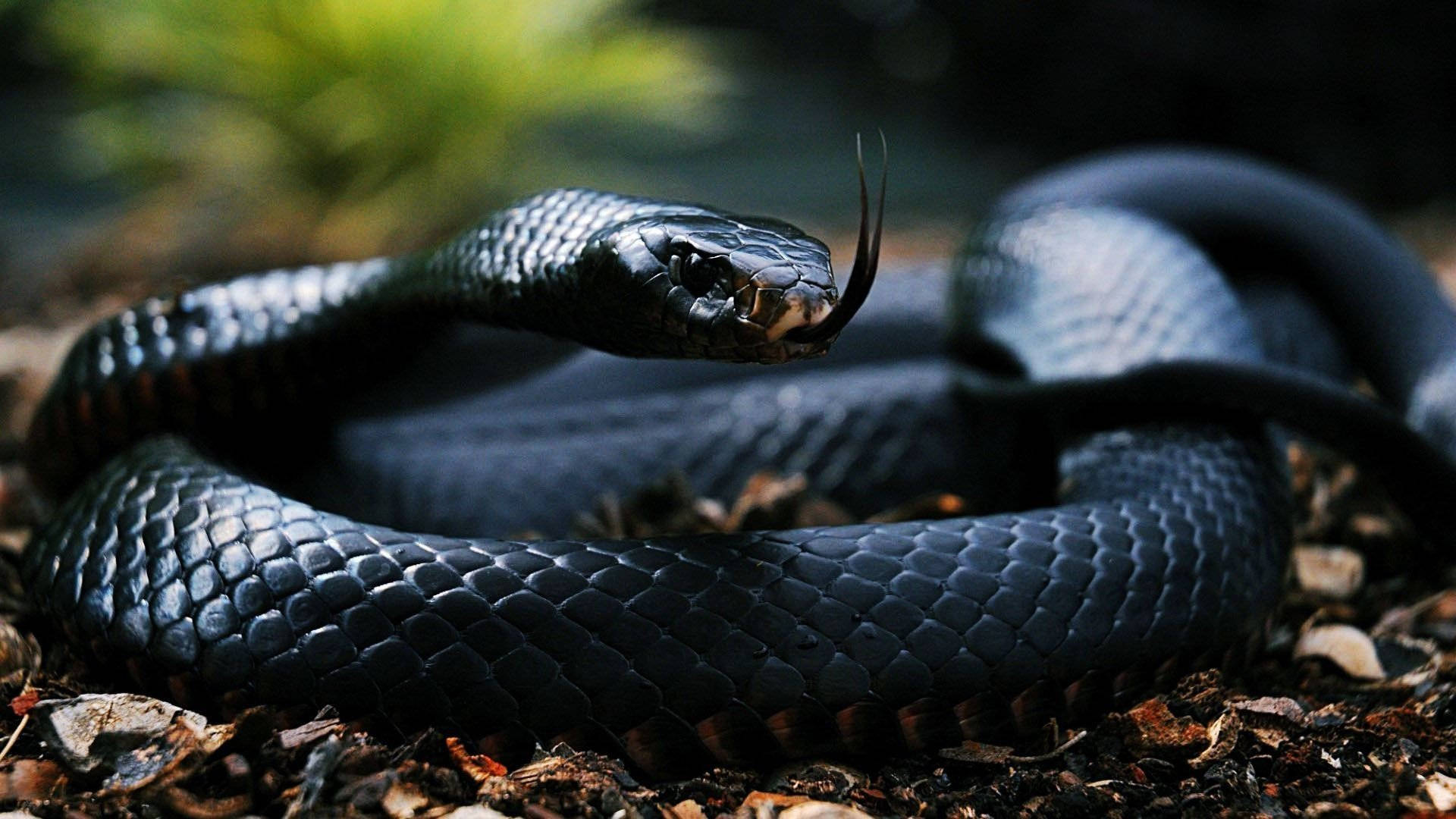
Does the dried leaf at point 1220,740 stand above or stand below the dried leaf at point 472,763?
below

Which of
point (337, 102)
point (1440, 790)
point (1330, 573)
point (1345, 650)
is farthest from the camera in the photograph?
point (337, 102)

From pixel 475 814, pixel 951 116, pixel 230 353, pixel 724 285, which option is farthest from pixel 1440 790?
pixel 951 116

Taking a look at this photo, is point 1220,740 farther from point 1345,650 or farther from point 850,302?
point 850,302

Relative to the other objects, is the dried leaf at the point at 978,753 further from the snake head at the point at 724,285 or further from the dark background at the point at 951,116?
the dark background at the point at 951,116

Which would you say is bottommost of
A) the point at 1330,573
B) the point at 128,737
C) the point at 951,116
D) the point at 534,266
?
the point at 1330,573

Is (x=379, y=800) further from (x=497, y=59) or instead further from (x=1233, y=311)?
(x=497, y=59)

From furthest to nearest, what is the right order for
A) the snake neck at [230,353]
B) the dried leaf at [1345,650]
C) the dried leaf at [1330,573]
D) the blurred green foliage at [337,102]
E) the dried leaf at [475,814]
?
the blurred green foliage at [337,102]
the dried leaf at [1330,573]
the snake neck at [230,353]
the dried leaf at [1345,650]
the dried leaf at [475,814]

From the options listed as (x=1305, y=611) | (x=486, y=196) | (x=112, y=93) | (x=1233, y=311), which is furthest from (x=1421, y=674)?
(x=112, y=93)

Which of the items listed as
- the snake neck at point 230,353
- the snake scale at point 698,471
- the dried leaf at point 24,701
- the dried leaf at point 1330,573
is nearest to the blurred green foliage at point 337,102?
the snake scale at point 698,471
